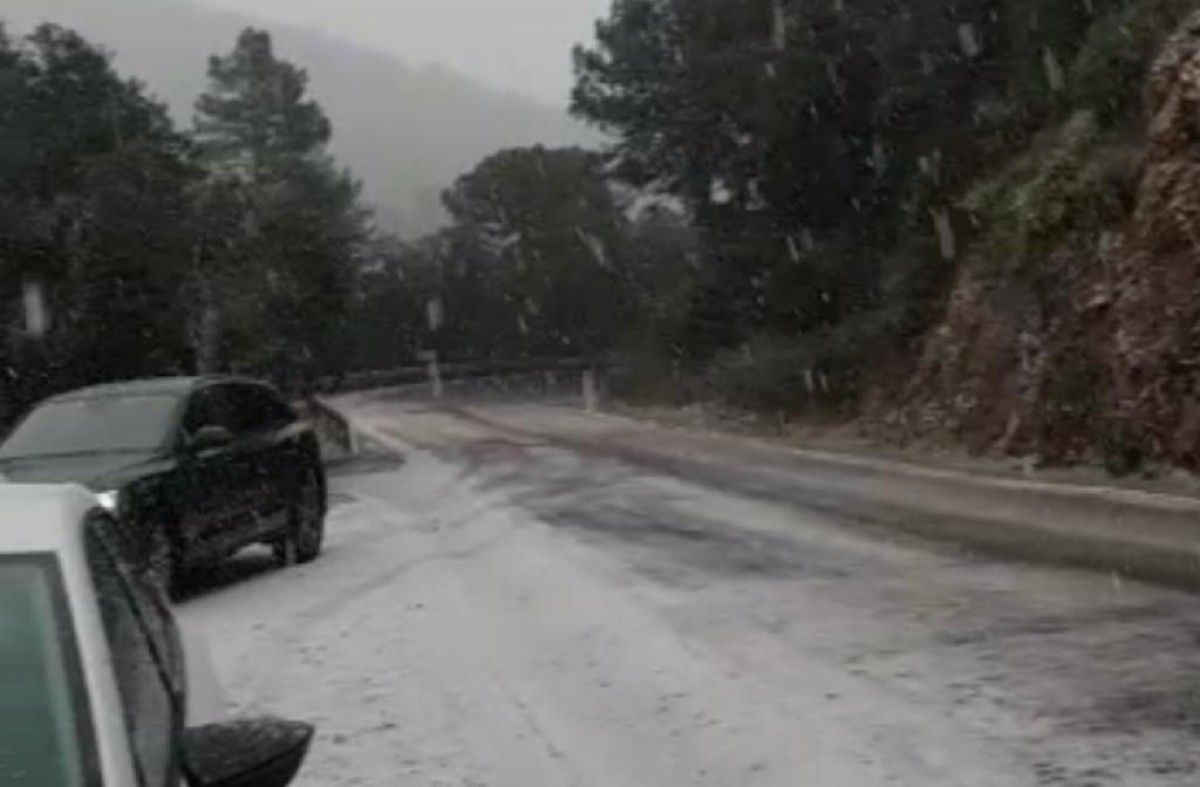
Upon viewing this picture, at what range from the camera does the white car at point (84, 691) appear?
9.86 ft

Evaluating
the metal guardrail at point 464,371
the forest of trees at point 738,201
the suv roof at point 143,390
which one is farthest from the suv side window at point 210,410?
the metal guardrail at point 464,371

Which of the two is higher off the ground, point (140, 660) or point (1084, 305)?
point (1084, 305)

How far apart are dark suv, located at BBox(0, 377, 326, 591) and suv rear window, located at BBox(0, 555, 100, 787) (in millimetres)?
8866

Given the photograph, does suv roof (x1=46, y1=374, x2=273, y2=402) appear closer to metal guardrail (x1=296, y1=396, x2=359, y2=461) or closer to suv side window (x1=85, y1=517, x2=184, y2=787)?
suv side window (x1=85, y1=517, x2=184, y2=787)

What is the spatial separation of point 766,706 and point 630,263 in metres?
74.1

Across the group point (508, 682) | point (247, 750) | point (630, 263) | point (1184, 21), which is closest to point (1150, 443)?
point (1184, 21)

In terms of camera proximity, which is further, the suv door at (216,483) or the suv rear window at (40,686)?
the suv door at (216,483)

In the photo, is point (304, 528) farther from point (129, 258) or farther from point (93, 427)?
point (129, 258)

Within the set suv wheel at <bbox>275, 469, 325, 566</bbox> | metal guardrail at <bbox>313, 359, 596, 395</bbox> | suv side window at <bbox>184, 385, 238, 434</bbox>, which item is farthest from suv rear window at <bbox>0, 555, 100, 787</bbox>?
metal guardrail at <bbox>313, 359, 596, 395</bbox>

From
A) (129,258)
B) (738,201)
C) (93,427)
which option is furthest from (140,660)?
(738,201)

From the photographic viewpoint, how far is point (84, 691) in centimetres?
309

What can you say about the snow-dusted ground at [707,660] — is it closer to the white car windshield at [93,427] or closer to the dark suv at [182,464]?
the dark suv at [182,464]

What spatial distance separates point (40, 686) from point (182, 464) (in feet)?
34.1

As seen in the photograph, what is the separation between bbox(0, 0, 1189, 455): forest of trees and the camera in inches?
1203
